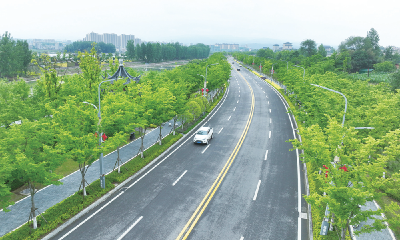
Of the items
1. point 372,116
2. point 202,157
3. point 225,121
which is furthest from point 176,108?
point 372,116

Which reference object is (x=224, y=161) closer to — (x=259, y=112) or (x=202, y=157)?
(x=202, y=157)

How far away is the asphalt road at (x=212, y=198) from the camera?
1420cm

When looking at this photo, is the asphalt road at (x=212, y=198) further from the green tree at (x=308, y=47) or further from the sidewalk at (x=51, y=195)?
the green tree at (x=308, y=47)

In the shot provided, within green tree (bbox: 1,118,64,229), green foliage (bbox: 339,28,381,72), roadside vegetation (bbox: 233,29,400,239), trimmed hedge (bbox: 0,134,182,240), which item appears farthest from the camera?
green foliage (bbox: 339,28,381,72)

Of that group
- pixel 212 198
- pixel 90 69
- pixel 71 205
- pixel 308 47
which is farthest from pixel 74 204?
pixel 308 47

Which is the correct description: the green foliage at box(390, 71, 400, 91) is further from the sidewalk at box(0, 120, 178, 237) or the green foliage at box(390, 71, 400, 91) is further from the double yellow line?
the sidewalk at box(0, 120, 178, 237)

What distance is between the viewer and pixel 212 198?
1752 centimetres

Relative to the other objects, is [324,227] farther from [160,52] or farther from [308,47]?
[160,52]

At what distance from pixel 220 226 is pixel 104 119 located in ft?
34.4

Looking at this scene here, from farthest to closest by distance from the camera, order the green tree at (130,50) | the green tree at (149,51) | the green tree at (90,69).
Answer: the green tree at (130,50)
the green tree at (149,51)
the green tree at (90,69)

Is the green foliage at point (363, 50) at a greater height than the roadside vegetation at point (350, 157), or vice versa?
the green foliage at point (363, 50)

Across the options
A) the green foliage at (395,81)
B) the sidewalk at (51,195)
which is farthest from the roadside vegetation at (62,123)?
the green foliage at (395,81)

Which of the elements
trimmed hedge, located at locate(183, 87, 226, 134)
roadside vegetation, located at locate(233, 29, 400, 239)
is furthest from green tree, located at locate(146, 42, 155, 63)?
roadside vegetation, located at locate(233, 29, 400, 239)

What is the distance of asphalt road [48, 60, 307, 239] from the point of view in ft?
46.6
